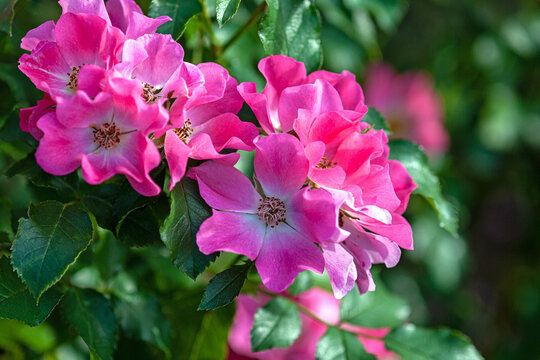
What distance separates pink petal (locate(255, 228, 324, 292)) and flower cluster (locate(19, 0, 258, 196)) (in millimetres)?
116

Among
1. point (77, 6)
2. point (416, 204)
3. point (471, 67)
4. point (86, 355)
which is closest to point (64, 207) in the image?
point (77, 6)

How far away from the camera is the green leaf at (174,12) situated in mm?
844

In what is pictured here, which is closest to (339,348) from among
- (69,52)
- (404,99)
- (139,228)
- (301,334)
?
(301,334)

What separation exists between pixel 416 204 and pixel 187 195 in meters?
1.66

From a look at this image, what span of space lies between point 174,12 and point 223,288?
1.31ft

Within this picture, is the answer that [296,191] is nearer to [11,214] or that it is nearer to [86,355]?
[11,214]

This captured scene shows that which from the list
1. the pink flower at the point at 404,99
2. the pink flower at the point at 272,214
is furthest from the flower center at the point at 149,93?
the pink flower at the point at 404,99

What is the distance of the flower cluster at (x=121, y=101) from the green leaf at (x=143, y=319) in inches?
15.3

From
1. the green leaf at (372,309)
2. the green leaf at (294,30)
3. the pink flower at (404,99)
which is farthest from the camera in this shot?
the pink flower at (404,99)

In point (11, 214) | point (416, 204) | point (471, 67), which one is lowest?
point (416, 204)

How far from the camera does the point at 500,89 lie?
8.11 feet

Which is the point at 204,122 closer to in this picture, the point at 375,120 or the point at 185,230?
the point at 185,230

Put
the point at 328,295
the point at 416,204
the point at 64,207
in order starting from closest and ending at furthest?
the point at 64,207 < the point at 328,295 < the point at 416,204

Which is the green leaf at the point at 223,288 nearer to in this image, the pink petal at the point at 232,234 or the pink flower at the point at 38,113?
the pink petal at the point at 232,234
